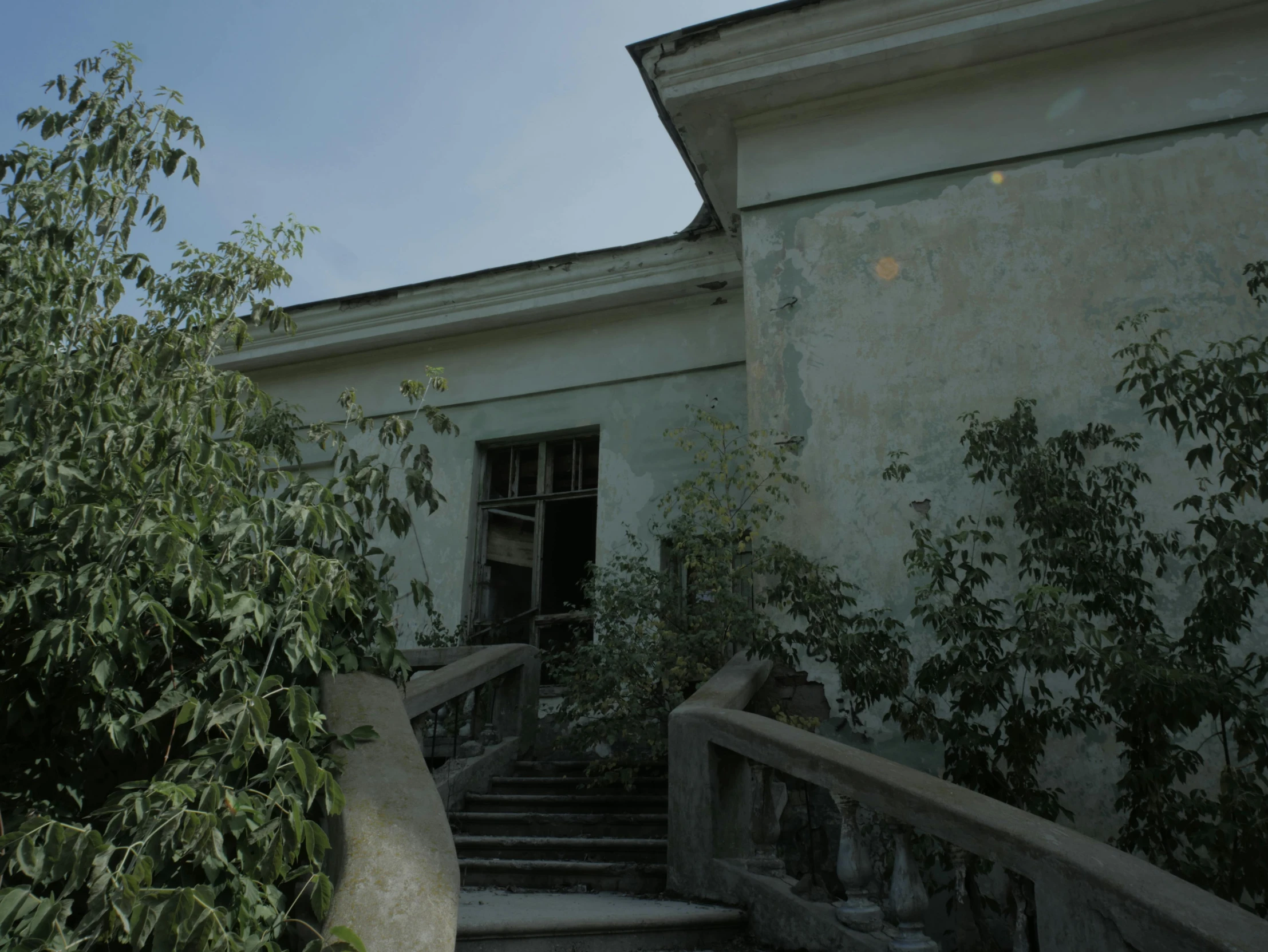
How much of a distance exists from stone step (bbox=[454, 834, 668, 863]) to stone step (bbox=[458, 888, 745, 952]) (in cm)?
81

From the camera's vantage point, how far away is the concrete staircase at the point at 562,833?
450cm

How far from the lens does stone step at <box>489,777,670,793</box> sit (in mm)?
5641

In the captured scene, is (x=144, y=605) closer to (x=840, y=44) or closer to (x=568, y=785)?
(x=568, y=785)

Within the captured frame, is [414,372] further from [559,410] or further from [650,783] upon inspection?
[650,783]

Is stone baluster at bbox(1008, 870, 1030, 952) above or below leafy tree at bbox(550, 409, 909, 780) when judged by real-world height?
below

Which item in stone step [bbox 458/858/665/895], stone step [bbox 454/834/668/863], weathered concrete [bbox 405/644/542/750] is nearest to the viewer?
stone step [bbox 458/858/665/895]

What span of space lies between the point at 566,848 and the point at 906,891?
1.99 meters

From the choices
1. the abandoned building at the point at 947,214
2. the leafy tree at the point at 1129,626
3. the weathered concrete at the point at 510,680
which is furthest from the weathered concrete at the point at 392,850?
the abandoned building at the point at 947,214

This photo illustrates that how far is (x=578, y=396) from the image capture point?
9133 mm

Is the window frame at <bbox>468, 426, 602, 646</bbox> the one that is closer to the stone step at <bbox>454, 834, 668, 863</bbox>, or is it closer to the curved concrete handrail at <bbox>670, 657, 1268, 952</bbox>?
the stone step at <bbox>454, 834, 668, 863</bbox>

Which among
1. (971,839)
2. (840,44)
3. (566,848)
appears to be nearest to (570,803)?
(566,848)

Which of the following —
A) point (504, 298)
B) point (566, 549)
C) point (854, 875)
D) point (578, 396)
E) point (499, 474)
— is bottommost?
point (854, 875)

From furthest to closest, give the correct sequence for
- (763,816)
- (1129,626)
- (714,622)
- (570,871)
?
(714,622) → (1129,626) → (570,871) → (763,816)

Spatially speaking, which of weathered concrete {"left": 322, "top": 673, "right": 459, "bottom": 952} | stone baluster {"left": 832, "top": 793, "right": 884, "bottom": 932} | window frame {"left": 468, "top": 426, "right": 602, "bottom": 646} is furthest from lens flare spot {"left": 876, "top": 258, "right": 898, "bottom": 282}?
weathered concrete {"left": 322, "top": 673, "right": 459, "bottom": 952}
